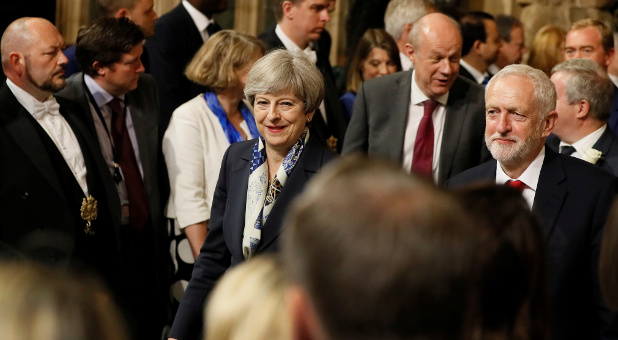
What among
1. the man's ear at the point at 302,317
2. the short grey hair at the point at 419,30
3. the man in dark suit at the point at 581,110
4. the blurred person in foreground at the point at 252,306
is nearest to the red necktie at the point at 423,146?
the short grey hair at the point at 419,30

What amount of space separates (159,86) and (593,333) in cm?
332

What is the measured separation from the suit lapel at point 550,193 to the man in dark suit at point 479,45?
304cm

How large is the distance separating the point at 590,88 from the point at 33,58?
285 centimetres

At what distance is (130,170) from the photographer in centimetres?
484

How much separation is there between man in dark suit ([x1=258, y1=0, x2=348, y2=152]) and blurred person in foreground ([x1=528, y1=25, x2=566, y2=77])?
1.95 metres

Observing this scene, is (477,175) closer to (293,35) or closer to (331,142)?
(331,142)

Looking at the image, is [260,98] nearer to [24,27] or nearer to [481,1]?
[24,27]

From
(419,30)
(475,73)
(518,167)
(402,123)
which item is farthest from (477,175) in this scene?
(475,73)

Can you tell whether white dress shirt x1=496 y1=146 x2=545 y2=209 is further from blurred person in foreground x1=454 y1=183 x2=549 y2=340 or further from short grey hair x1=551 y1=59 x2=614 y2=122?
blurred person in foreground x1=454 y1=183 x2=549 y2=340

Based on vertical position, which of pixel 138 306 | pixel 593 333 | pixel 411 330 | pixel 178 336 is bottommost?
pixel 138 306

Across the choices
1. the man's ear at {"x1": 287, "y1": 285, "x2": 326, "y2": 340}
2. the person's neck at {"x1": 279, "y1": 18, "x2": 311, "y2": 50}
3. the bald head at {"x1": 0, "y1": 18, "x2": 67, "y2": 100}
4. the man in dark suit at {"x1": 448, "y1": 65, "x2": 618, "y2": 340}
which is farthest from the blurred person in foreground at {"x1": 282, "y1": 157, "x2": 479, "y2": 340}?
the person's neck at {"x1": 279, "y1": 18, "x2": 311, "y2": 50}

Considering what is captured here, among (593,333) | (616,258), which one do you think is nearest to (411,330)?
(616,258)

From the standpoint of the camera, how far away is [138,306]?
4.87 metres

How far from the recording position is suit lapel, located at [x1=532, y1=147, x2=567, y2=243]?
3231mm
